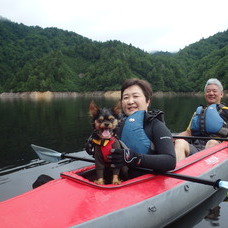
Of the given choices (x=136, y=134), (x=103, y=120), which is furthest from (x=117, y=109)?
(x=136, y=134)

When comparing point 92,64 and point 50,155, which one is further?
point 92,64

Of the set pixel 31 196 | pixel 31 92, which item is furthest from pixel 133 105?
pixel 31 92

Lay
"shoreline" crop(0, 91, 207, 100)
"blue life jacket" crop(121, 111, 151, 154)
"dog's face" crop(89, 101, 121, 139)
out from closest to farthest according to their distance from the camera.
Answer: "dog's face" crop(89, 101, 121, 139) → "blue life jacket" crop(121, 111, 151, 154) → "shoreline" crop(0, 91, 207, 100)

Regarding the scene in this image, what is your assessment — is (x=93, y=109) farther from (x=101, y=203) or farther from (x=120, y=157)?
(x=101, y=203)

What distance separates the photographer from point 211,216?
5168mm

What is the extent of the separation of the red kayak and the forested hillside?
93917 mm

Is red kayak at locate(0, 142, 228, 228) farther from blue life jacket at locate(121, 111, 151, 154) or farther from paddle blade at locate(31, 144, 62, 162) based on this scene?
paddle blade at locate(31, 144, 62, 162)

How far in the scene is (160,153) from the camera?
3.80m

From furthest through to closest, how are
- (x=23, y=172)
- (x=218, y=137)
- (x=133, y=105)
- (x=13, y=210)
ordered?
(x=23, y=172) → (x=218, y=137) → (x=133, y=105) → (x=13, y=210)

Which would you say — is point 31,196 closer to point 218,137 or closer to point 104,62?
point 218,137

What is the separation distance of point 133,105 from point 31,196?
6.79ft

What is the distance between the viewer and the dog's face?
3467mm

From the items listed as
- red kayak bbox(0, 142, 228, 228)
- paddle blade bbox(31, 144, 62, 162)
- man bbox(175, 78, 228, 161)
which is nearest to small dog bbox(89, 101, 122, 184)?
red kayak bbox(0, 142, 228, 228)

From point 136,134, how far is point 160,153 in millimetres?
469
